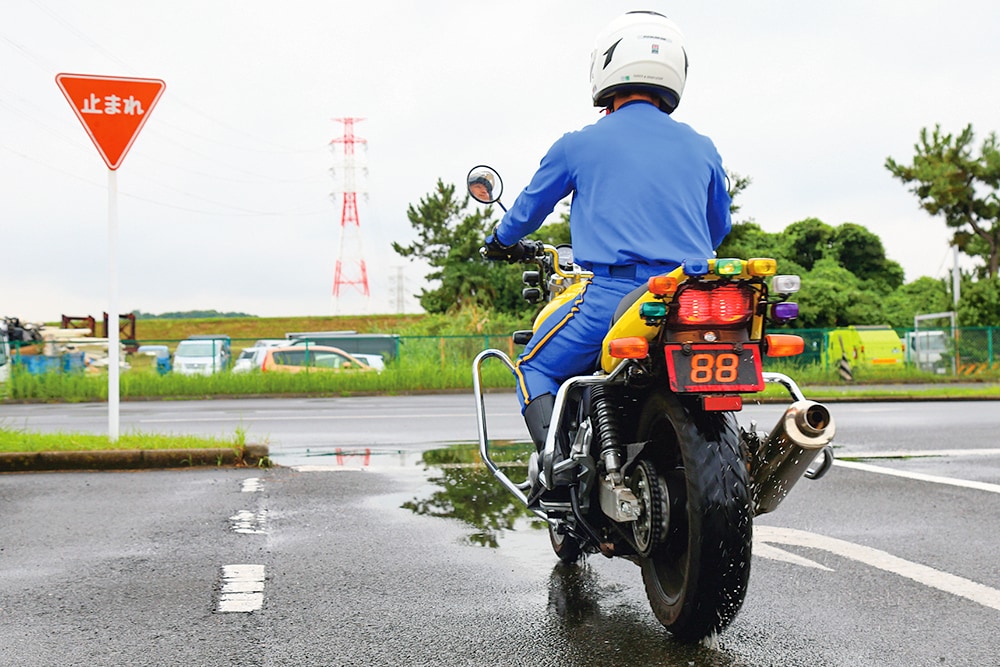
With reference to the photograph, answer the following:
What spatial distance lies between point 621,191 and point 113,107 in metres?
6.33

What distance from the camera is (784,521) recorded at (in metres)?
5.74

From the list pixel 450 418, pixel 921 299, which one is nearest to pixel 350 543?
pixel 450 418

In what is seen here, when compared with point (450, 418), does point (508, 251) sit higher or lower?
higher

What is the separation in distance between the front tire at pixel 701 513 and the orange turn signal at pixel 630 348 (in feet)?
0.73

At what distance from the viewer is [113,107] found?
28.2 feet

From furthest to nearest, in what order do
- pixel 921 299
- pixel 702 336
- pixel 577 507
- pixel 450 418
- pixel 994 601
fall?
pixel 921 299 < pixel 450 418 < pixel 994 601 < pixel 577 507 < pixel 702 336

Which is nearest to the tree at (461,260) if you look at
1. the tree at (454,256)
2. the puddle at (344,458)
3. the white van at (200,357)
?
the tree at (454,256)

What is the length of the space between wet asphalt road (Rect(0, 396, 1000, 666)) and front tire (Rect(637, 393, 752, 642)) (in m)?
0.16

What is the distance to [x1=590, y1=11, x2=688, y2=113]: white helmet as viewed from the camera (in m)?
3.87

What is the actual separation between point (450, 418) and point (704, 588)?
10.5 m

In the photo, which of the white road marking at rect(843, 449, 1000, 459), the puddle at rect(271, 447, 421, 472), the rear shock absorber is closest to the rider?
the rear shock absorber

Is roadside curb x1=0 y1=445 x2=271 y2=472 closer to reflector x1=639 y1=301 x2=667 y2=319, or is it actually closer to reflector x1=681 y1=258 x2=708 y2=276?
reflector x1=639 y1=301 x2=667 y2=319

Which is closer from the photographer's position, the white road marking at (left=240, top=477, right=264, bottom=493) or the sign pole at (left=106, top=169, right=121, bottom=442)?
the white road marking at (left=240, top=477, right=264, bottom=493)

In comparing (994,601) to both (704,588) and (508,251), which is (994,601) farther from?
(508,251)
